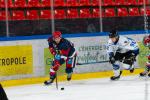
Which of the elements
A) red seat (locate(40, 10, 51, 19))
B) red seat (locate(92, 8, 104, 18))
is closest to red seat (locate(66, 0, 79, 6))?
red seat (locate(92, 8, 104, 18))

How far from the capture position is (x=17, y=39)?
27.4ft

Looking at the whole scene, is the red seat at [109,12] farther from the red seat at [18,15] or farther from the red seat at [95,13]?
the red seat at [18,15]

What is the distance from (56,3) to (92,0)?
99cm

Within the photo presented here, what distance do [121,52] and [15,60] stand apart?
2.39 meters

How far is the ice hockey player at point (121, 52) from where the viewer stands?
28.7 ft

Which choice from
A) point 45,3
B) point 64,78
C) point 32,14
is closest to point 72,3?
point 45,3

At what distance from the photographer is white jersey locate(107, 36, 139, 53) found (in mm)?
8780

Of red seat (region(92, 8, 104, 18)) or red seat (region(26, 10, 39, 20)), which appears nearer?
red seat (region(26, 10, 39, 20))

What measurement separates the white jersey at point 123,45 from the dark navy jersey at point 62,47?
82 cm

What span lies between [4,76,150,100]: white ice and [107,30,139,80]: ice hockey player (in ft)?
0.99

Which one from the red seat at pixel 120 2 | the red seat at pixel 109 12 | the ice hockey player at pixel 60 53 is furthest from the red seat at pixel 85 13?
the ice hockey player at pixel 60 53

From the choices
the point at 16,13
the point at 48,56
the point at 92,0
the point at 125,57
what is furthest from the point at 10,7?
the point at 125,57

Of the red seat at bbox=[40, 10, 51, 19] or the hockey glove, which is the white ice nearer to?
the hockey glove

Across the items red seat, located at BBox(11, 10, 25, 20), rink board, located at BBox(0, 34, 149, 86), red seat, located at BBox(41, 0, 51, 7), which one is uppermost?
red seat, located at BBox(41, 0, 51, 7)
